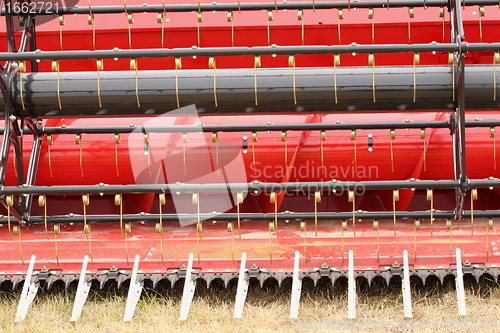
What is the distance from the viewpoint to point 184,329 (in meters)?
2.75

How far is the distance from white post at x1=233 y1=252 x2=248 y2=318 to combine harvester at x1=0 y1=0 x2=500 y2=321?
0.05 ft

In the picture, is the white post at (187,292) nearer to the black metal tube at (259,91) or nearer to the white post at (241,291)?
the white post at (241,291)

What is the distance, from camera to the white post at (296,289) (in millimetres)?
2824

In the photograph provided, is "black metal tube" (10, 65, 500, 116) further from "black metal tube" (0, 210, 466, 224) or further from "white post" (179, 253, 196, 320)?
"white post" (179, 253, 196, 320)

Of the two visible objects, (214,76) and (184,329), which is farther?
(214,76)

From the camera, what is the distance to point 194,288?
3.00m

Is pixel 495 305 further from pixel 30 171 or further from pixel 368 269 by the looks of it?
pixel 30 171

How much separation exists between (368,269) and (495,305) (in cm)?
67

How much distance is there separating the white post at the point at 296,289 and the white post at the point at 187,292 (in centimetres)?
54

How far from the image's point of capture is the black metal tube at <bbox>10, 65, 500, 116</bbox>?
3258 mm

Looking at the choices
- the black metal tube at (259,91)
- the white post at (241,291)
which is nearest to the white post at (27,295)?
the black metal tube at (259,91)

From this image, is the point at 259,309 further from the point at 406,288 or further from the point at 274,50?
the point at 274,50

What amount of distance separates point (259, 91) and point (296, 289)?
1171 millimetres

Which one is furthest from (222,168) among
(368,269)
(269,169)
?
(368,269)
